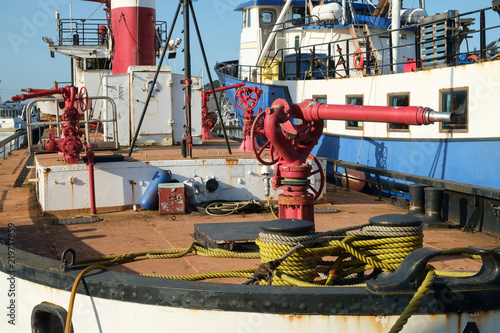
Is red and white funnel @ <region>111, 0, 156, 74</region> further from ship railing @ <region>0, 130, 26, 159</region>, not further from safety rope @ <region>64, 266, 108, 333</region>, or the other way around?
safety rope @ <region>64, 266, 108, 333</region>

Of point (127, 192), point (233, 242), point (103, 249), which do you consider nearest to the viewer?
point (233, 242)

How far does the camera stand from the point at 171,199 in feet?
27.2

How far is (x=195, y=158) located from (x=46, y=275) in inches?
195

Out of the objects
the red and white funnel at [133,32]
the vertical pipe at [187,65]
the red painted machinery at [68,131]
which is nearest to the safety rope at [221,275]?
the red painted machinery at [68,131]

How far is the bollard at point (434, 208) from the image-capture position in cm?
743

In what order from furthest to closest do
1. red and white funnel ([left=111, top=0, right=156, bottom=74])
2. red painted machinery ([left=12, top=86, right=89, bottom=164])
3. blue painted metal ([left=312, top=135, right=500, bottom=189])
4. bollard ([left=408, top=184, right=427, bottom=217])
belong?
red and white funnel ([left=111, top=0, right=156, bottom=74])
blue painted metal ([left=312, top=135, right=500, bottom=189])
red painted machinery ([left=12, top=86, right=89, bottom=164])
bollard ([left=408, top=184, right=427, bottom=217])

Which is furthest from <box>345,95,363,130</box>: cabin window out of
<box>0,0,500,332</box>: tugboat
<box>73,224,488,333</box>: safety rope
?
<box>73,224,488,333</box>: safety rope

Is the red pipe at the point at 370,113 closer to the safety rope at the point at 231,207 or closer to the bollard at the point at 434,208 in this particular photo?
the bollard at the point at 434,208

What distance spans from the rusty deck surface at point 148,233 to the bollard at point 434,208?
139 mm

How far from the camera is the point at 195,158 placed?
9.36 meters

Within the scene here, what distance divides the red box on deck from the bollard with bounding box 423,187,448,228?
3.29 meters

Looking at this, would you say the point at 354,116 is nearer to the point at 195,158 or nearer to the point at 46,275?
the point at 46,275

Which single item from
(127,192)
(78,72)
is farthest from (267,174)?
(78,72)

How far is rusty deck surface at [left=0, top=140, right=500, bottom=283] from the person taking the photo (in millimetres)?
5570
